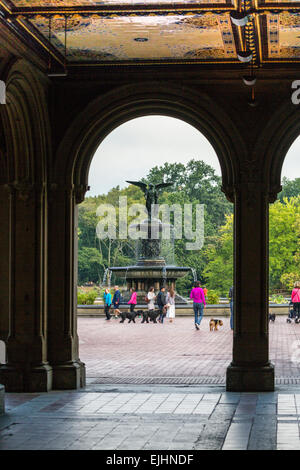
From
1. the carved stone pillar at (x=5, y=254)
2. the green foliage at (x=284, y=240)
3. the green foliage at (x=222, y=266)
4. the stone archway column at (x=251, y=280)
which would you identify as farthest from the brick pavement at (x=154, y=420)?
the green foliage at (x=222, y=266)

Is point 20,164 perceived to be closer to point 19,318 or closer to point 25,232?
point 25,232

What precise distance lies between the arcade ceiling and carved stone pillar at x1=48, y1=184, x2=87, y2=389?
2.08 meters

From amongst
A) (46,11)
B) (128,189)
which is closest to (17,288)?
(46,11)

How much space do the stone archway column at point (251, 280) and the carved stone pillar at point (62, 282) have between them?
234 cm

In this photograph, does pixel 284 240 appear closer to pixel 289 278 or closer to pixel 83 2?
pixel 289 278

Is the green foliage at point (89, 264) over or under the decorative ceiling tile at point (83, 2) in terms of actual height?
under

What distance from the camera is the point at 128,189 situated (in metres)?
61.7

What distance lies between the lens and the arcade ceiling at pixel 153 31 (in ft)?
26.7

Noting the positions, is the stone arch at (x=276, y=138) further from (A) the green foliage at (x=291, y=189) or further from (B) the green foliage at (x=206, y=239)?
(A) the green foliage at (x=291, y=189)

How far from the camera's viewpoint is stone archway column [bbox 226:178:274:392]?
10.8 metres

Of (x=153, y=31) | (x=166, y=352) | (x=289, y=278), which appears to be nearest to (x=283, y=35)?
(x=153, y=31)

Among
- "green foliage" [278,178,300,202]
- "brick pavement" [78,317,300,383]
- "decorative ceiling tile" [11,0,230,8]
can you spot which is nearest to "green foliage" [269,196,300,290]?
"green foliage" [278,178,300,202]

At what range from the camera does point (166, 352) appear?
53.8 feet
